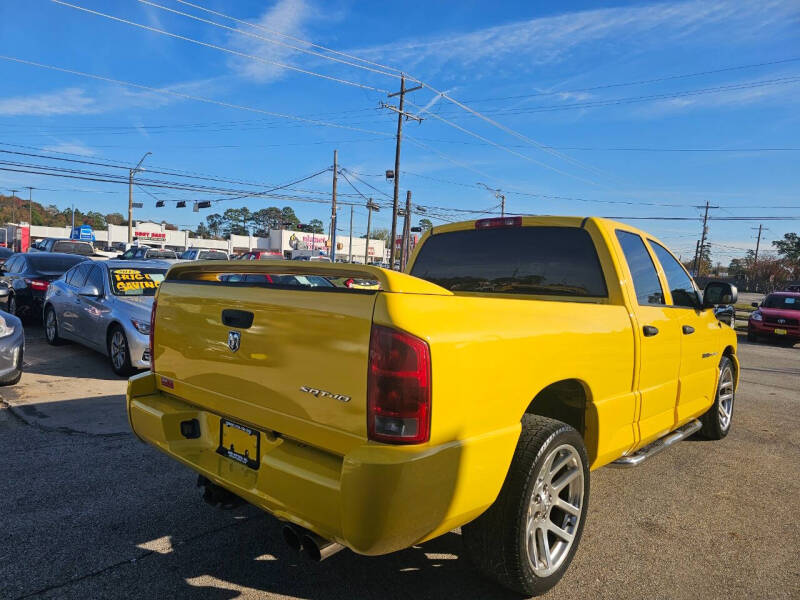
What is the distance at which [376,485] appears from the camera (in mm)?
1902

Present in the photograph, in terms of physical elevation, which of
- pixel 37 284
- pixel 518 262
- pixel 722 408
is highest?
pixel 518 262

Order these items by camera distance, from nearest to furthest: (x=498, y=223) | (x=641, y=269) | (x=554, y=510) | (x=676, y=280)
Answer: (x=554, y=510)
(x=641, y=269)
(x=498, y=223)
(x=676, y=280)

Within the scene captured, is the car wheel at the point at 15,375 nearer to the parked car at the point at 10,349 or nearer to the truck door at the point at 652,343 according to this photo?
the parked car at the point at 10,349

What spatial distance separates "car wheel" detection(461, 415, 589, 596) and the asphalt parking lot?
20cm

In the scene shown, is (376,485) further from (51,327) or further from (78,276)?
(51,327)

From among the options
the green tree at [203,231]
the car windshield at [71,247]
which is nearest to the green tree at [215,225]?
the green tree at [203,231]

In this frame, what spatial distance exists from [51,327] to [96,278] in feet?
6.34

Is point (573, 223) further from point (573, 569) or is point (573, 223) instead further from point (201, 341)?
point (201, 341)

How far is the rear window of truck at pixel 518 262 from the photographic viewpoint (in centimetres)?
353

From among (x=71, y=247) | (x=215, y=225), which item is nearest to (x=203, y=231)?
(x=215, y=225)

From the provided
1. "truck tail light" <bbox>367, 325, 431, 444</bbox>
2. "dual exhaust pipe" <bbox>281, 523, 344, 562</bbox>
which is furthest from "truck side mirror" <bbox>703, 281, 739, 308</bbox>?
"dual exhaust pipe" <bbox>281, 523, 344, 562</bbox>

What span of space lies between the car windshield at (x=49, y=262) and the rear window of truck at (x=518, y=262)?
9.93 meters

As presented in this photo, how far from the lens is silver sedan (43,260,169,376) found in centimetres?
692

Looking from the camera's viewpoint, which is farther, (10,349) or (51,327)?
(51,327)
